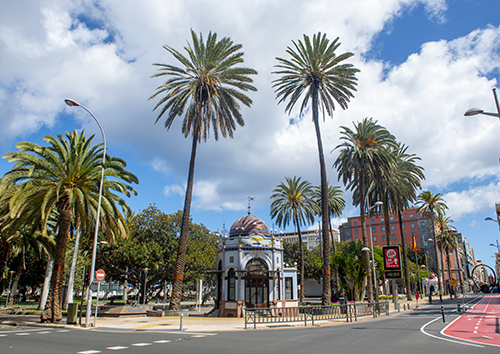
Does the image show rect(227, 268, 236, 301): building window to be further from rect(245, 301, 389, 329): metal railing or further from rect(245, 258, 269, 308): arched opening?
rect(245, 301, 389, 329): metal railing

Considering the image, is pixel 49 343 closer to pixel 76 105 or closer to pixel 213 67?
pixel 76 105

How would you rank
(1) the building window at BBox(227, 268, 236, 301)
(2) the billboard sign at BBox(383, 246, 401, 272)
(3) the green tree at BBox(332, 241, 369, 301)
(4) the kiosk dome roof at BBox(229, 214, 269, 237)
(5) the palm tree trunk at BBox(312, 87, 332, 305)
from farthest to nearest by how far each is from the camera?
(3) the green tree at BBox(332, 241, 369, 301)
(4) the kiosk dome roof at BBox(229, 214, 269, 237)
(1) the building window at BBox(227, 268, 236, 301)
(2) the billboard sign at BBox(383, 246, 401, 272)
(5) the palm tree trunk at BBox(312, 87, 332, 305)

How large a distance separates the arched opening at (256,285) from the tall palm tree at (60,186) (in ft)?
44.4

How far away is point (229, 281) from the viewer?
107ft

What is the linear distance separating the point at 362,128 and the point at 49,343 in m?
35.9

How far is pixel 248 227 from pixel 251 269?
422cm

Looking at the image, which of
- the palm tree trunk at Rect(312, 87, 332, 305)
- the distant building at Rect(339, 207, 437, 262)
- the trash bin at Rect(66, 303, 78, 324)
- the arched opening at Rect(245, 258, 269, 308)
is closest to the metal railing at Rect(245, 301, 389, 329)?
the palm tree trunk at Rect(312, 87, 332, 305)

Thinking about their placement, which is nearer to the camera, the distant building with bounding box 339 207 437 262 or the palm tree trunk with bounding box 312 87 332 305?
the palm tree trunk with bounding box 312 87 332 305

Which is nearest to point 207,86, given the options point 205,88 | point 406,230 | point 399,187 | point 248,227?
point 205,88

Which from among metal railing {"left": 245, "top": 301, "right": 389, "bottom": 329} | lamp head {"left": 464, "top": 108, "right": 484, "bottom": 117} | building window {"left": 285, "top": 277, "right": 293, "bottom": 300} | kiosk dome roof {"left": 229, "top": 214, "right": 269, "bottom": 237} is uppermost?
lamp head {"left": 464, "top": 108, "right": 484, "bottom": 117}

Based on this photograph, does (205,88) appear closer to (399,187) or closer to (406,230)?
(399,187)

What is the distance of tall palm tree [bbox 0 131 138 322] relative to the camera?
20438 mm

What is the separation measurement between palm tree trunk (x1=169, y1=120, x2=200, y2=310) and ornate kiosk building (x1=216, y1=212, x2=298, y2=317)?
5.66 metres

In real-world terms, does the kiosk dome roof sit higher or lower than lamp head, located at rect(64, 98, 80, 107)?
lower
